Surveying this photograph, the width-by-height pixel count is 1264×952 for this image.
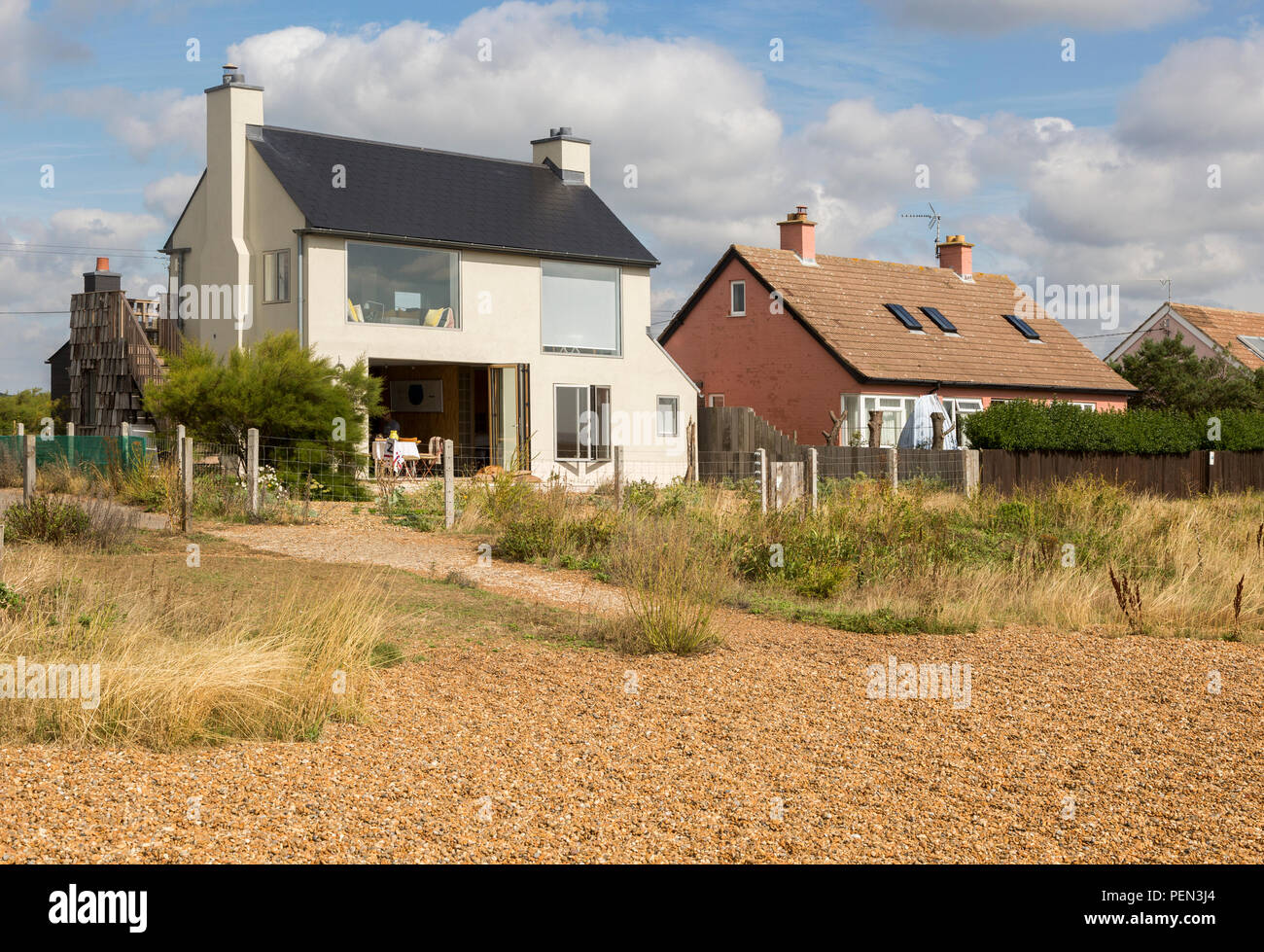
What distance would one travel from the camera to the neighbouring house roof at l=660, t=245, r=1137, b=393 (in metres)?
33.4

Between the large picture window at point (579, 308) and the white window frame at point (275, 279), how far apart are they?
18.5ft

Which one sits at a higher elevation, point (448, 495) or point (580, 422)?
point (580, 422)

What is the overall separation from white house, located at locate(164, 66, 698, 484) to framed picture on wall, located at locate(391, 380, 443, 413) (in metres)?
0.04

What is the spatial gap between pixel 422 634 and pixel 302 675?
7.78ft

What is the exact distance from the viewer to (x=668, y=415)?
30.7 meters

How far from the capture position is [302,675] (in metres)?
7.40

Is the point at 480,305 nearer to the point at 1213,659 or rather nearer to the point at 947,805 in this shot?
the point at 1213,659

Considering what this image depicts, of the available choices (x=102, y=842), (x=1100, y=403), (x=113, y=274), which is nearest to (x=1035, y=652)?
(x=102, y=842)

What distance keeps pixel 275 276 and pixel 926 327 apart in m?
18.2

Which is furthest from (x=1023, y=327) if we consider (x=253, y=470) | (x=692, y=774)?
(x=692, y=774)

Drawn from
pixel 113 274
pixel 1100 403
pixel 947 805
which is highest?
pixel 113 274

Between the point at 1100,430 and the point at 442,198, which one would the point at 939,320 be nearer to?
the point at 1100,430

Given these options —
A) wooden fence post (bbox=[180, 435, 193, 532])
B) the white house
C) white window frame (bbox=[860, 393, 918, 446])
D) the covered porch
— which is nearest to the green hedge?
white window frame (bbox=[860, 393, 918, 446])

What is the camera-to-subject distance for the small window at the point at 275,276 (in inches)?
1017
